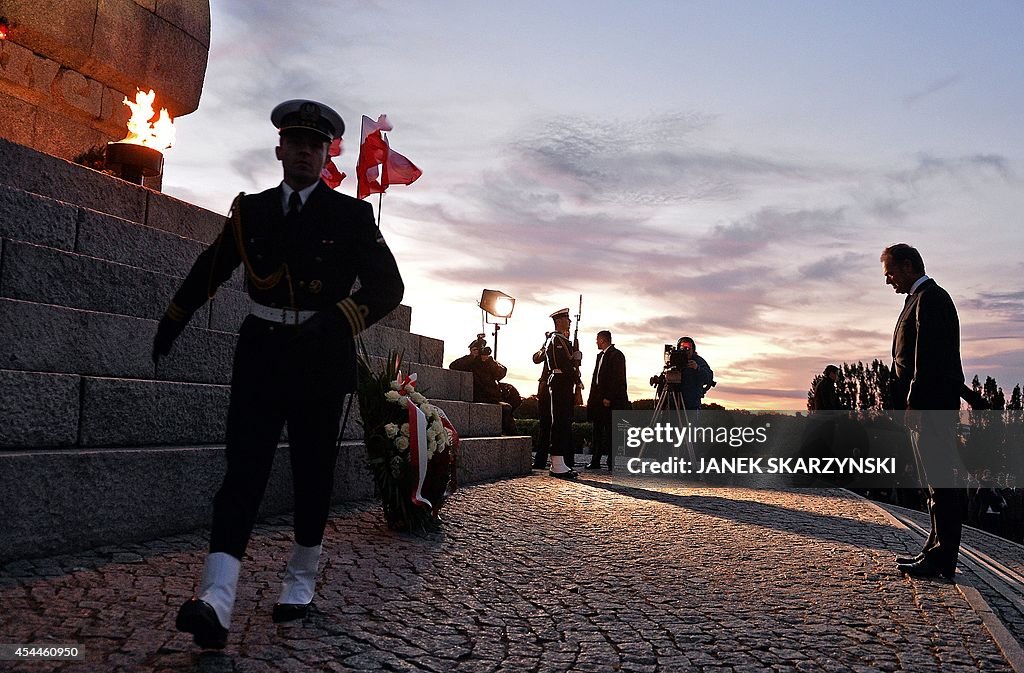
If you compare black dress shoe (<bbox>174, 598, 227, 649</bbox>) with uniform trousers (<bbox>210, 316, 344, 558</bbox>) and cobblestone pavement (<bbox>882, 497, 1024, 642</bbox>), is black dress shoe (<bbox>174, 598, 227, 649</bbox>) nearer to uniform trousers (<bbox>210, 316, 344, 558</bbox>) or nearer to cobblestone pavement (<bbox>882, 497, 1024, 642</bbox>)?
uniform trousers (<bbox>210, 316, 344, 558</bbox>)

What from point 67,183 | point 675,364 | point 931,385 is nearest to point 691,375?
point 675,364

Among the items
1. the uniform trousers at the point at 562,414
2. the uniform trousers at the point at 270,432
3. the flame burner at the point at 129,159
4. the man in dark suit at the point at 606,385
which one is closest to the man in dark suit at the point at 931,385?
the uniform trousers at the point at 270,432

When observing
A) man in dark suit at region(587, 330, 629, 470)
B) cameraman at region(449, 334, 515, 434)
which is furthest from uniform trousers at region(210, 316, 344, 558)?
man in dark suit at region(587, 330, 629, 470)

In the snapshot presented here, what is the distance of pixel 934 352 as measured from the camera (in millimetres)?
5414

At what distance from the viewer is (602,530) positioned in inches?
284

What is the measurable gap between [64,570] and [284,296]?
207cm

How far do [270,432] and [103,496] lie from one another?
1.99 metres

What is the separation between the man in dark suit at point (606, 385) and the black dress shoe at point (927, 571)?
904cm

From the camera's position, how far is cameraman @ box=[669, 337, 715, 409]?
48.1ft

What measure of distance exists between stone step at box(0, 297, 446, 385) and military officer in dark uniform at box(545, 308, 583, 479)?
20.9ft

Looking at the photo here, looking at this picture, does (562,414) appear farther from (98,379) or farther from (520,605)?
(520,605)

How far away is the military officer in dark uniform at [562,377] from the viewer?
1265 centimetres

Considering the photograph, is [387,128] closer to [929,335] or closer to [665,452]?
[665,452]

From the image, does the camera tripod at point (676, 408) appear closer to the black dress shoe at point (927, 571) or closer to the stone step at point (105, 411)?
the black dress shoe at point (927, 571)
